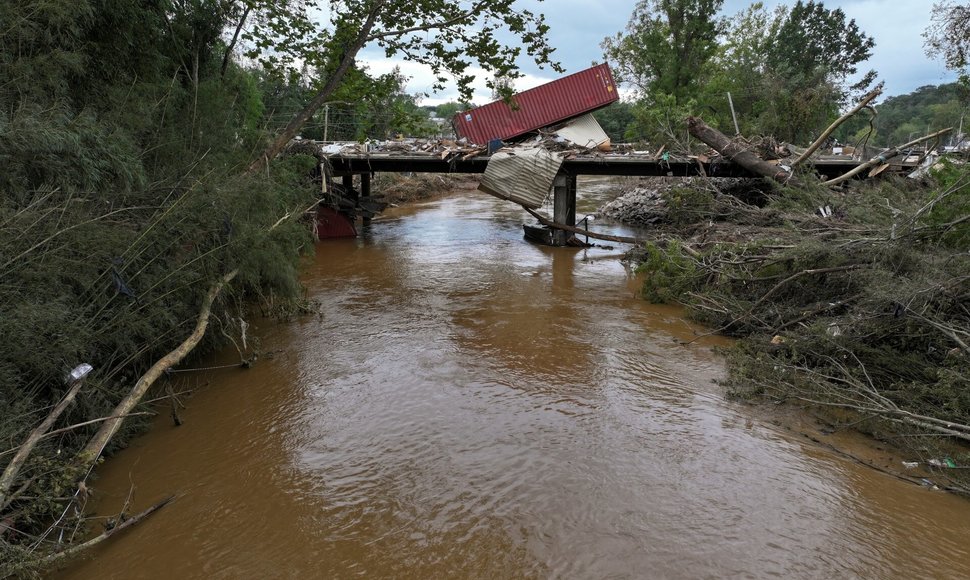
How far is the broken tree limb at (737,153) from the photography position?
1322 centimetres

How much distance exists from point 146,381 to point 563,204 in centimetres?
1442

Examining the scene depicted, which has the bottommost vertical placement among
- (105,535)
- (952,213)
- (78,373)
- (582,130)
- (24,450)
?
(105,535)

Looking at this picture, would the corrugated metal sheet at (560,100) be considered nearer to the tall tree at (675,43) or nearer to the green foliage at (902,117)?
the tall tree at (675,43)

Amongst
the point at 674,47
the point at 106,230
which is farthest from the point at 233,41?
the point at 674,47

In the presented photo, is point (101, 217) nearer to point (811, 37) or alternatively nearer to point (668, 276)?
point (668, 276)

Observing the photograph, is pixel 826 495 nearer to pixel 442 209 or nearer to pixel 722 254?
pixel 722 254

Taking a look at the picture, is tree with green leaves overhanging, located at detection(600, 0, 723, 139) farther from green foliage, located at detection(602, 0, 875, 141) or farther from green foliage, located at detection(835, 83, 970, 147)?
green foliage, located at detection(835, 83, 970, 147)

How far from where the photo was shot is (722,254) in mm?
10023

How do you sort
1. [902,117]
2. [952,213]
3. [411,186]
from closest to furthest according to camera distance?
[952,213] < [411,186] < [902,117]

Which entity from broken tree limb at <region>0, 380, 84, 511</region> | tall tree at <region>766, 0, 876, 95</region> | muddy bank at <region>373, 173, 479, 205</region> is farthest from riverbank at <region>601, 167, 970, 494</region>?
tall tree at <region>766, 0, 876, 95</region>

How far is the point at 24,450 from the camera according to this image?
3.82m

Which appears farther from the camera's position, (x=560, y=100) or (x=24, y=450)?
(x=560, y=100)

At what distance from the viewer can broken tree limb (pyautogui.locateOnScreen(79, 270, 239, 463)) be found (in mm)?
4566

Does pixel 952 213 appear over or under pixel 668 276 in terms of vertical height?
over
